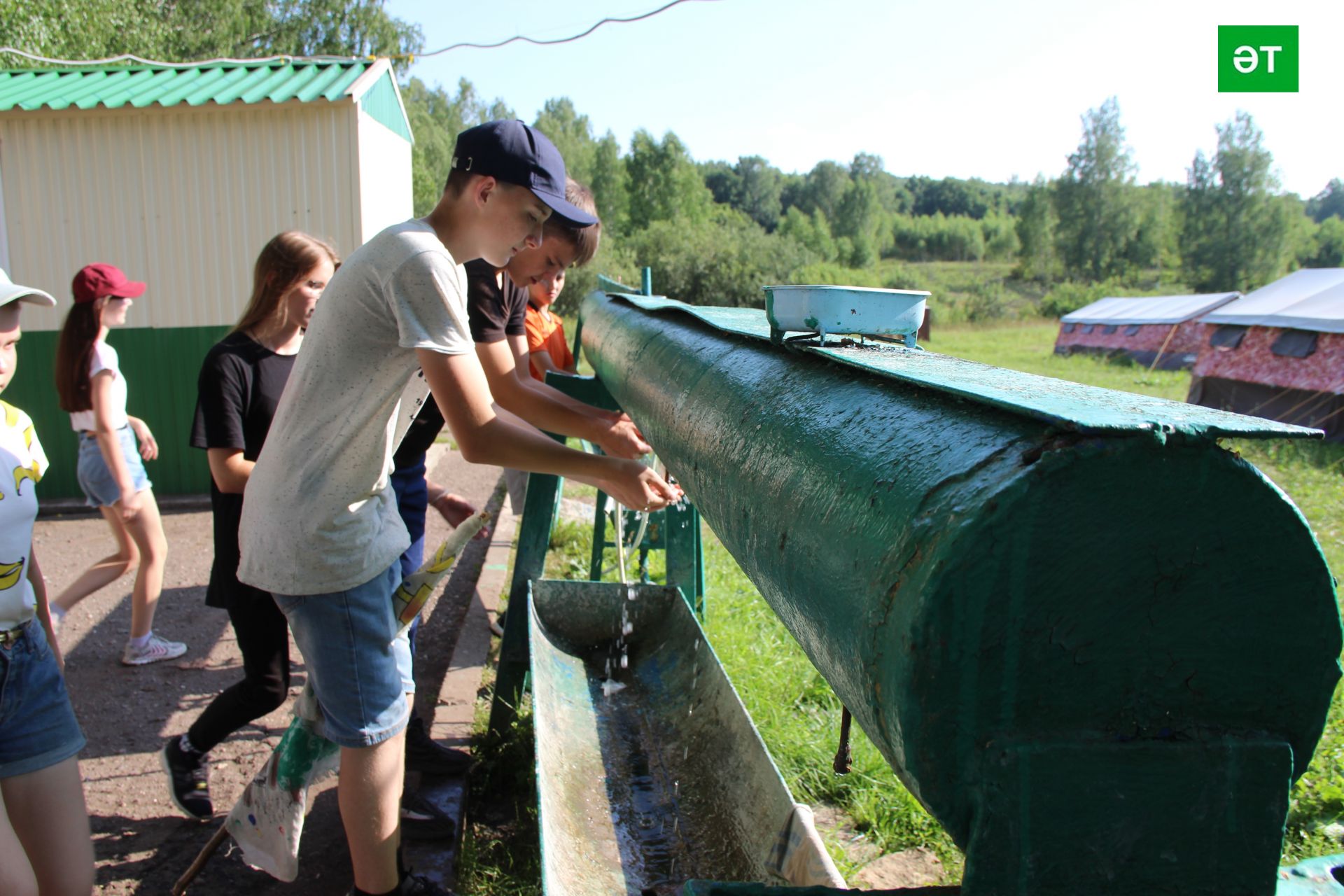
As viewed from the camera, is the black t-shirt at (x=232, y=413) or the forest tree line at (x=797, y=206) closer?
the black t-shirt at (x=232, y=413)

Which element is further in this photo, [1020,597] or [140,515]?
[140,515]

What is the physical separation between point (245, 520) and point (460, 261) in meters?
0.78

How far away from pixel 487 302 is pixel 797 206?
10559 cm

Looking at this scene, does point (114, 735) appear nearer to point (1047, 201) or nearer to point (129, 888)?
point (129, 888)

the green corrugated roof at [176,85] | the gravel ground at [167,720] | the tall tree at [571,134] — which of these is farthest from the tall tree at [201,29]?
the tall tree at [571,134]

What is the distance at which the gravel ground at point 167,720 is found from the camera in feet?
9.44

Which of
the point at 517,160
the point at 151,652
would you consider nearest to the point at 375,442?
the point at 517,160

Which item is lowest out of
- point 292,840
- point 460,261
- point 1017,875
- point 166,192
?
point 292,840

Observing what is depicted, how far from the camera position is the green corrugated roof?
23.0 ft

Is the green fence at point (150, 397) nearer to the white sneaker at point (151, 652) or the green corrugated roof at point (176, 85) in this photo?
the green corrugated roof at point (176, 85)

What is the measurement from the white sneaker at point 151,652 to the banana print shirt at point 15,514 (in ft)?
7.81

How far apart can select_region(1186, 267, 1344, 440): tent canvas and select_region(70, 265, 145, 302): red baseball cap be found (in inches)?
466

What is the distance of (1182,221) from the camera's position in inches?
2314

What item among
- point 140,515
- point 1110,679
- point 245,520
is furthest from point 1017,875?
point 140,515
